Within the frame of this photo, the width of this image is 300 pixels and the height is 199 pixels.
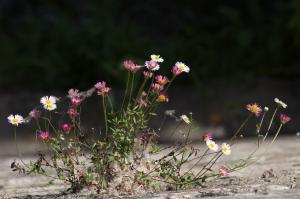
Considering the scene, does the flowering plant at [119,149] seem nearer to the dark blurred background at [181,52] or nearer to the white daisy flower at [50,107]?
the white daisy flower at [50,107]

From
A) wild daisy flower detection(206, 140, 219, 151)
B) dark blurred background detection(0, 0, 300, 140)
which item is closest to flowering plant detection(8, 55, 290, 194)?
wild daisy flower detection(206, 140, 219, 151)

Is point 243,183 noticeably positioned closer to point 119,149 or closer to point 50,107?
point 119,149

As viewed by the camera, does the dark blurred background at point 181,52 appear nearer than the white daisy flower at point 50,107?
No

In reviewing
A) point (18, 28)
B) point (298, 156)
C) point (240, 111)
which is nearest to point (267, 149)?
point (298, 156)

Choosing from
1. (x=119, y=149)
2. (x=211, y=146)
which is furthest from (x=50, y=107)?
(x=211, y=146)

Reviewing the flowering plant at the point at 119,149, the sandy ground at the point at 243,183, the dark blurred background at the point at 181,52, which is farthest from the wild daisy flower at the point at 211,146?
the dark blurred background at the point at 181,52

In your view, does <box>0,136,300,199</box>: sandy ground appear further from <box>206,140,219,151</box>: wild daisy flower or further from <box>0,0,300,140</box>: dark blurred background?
<box>0,0,300,140</box>: dark blurred background
